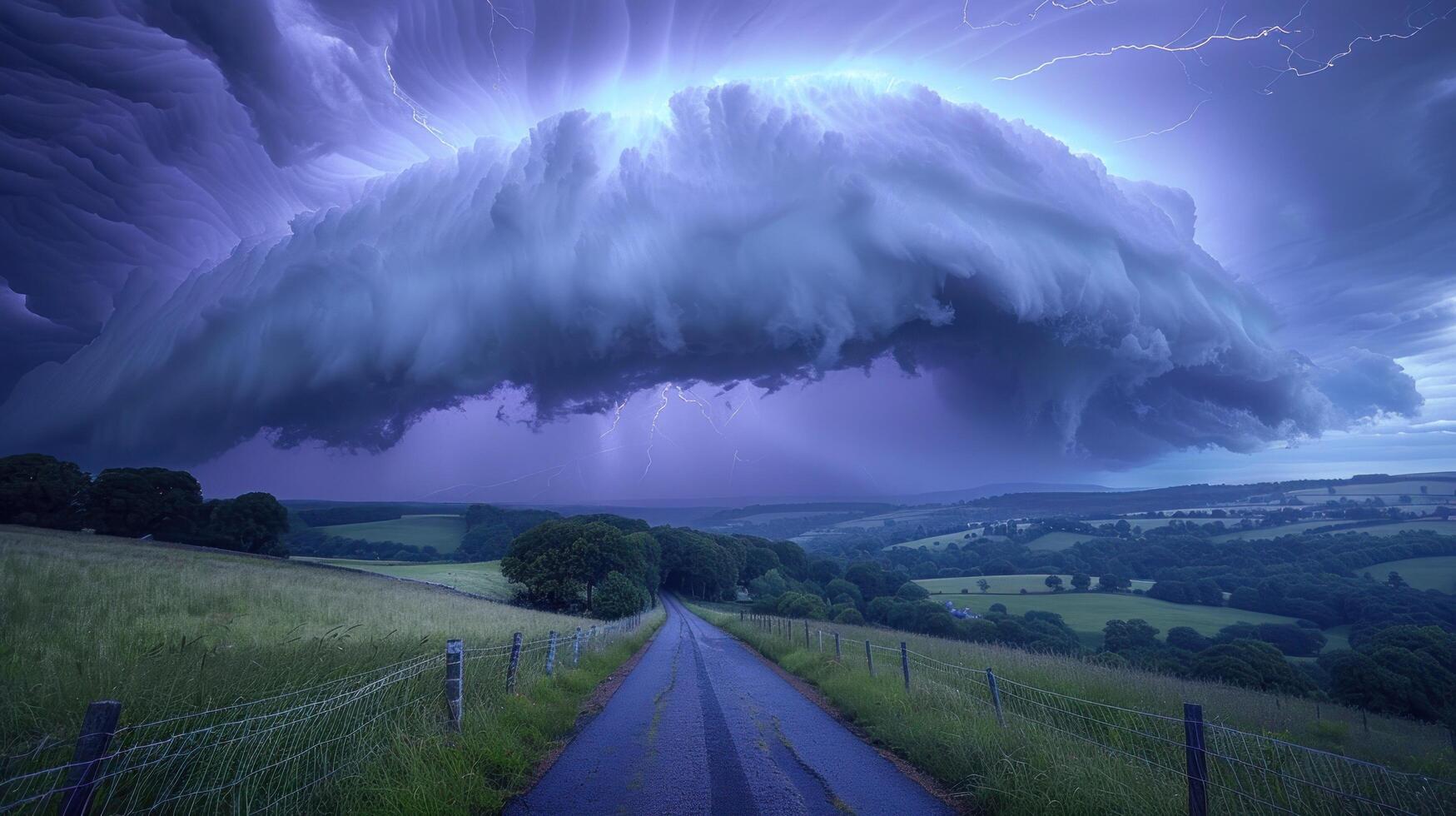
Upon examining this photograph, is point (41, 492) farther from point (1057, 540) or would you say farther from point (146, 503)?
point (1057, 540)

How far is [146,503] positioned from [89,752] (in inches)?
3612

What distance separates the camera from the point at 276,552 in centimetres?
7444

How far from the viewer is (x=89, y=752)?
3740 mm

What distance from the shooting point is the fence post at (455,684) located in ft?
27.3

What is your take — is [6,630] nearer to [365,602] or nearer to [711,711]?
[711,711]

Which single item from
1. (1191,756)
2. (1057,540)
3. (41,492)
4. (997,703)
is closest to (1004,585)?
(1057,540)

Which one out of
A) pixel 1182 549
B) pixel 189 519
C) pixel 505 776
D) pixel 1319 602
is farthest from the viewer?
pixel 1182 549

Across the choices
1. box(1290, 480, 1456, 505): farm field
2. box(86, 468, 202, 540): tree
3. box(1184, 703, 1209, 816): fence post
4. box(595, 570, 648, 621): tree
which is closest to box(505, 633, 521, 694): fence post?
box(1184, 703, 1209, 816): fence post

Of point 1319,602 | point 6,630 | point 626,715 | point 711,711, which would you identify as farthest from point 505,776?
point 1319,602

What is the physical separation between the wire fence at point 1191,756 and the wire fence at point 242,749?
775 centimetres

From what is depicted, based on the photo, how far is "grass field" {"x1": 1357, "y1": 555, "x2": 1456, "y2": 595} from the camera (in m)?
53.5

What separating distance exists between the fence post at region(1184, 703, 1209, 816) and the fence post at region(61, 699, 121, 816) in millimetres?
7981

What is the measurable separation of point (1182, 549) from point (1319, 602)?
52.0 meters

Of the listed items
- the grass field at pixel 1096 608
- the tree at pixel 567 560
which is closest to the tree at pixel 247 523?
the tree at pixel 567 560
